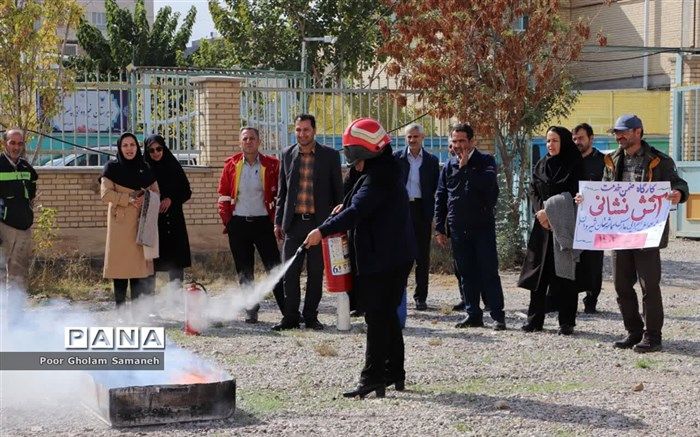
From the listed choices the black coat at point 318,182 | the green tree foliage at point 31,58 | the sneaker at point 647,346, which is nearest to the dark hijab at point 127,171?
the black coat at point 318,182

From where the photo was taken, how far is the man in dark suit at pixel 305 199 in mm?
11398

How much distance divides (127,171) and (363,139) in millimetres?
4361

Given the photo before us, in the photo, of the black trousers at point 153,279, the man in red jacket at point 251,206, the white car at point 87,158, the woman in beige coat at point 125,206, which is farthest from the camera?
the white car at point 87,158

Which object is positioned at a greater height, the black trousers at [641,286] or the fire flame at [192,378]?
the black trousers at [641,286]

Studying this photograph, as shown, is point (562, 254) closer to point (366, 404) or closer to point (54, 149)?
point (366, 404)

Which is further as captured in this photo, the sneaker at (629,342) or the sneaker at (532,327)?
the sneaker at (532,327)

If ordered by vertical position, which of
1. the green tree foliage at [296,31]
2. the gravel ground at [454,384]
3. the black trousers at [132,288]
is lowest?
the gravel ground at [454,384]

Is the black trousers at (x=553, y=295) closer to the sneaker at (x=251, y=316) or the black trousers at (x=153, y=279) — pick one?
the sneaker at (x=251, y=316)

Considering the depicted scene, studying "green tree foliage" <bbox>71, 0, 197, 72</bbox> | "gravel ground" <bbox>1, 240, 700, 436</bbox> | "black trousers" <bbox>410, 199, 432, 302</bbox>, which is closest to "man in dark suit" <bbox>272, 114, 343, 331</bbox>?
"gravel ground" <bbox>1, 240, 700, 436</bbox>

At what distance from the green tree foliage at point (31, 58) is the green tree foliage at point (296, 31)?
1942 cm

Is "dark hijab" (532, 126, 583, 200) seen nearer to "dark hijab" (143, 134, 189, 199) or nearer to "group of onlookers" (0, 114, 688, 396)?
"group of onlookers" (0, 114, 688, 396)

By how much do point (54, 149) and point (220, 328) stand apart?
5.14 m

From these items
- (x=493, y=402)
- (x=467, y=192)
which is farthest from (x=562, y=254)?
(x=493, y=402)

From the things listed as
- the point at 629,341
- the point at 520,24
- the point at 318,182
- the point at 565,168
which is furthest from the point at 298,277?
the point at 520,24
